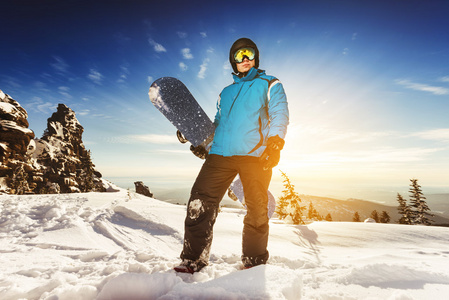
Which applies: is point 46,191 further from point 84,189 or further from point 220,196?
point 220,196

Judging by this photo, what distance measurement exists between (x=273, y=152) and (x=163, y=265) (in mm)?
1755

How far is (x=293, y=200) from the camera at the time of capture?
18.7 meters

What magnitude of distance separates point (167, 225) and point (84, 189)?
50.6 metres

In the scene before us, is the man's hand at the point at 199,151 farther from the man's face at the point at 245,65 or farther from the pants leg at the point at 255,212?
the man's face at the point at 245,65

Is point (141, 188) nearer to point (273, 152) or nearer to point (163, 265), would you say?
point (163, 265)

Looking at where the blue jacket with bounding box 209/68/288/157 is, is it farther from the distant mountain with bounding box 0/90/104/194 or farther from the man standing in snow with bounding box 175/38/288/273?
the distant mountain with bounding box 0/90/104/194

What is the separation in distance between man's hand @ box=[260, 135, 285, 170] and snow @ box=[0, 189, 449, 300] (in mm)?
1037

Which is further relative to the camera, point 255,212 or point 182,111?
point 182,111

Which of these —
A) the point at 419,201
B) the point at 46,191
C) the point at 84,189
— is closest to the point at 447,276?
the point at 419,201

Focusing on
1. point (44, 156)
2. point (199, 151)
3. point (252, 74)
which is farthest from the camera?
point (44, 156)

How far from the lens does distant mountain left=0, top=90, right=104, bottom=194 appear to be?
29.2 meters

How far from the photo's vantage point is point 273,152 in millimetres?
2248

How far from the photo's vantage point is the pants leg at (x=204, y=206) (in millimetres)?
2145

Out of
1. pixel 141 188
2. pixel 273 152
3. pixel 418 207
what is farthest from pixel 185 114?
pixel 141 188
